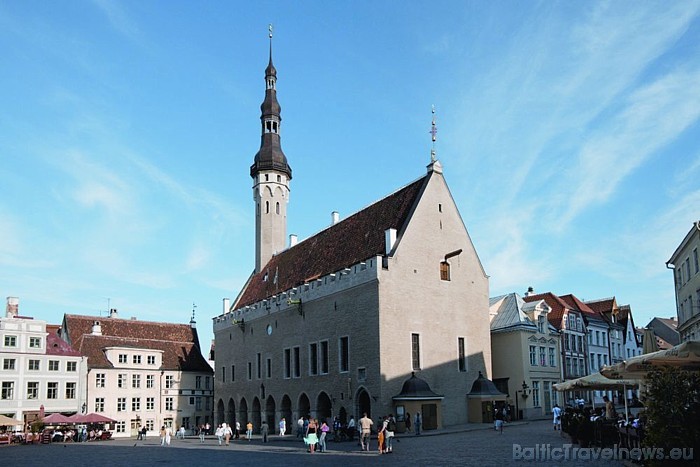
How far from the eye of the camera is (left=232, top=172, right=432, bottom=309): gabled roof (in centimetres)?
4178

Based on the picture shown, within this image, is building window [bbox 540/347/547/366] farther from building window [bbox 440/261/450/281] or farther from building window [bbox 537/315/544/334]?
building window [bbox 440/261/450/281]

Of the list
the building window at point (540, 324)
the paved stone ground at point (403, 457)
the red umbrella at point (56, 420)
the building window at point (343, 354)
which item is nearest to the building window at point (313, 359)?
the building window at point (343, 354)

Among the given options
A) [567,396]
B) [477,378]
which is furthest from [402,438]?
[567,396]

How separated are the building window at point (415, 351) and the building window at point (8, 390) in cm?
2984

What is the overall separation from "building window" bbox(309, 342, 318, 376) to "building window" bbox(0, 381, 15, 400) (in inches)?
883

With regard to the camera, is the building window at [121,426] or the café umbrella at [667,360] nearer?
the café umbrella at [667,360]

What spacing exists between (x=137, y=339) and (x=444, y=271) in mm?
32275

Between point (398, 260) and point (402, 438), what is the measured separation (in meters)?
10.2

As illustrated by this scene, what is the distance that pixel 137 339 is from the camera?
6159 centimetres

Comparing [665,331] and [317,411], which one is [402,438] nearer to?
[317,411]

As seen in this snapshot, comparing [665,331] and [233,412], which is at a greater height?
[665,331]

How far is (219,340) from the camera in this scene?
59.0 metres

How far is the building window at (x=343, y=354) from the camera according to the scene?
40.3 metres

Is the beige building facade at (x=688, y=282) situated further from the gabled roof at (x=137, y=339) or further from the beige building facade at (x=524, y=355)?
the gabled roof at (x=137, y=339)
